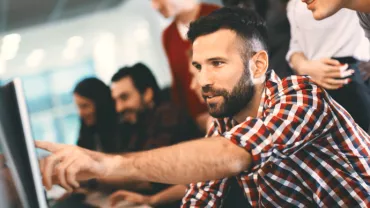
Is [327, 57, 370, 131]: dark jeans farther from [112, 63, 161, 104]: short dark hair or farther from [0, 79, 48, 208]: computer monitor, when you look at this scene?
[0, 79, 48, 208]: computer monitor

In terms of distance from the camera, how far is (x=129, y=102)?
0.94 metres

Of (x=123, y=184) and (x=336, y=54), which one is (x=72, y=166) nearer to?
(x=123, y=184)

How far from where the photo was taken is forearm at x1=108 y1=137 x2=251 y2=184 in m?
0.71

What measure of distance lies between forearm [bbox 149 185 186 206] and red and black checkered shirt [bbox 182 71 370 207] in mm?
134

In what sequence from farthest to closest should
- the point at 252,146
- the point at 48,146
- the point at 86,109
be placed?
the point at 86,109 → the point at 48,146 → the point at 252,146

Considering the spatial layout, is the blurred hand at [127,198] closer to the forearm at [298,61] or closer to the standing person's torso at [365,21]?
the forearm at [298,61]

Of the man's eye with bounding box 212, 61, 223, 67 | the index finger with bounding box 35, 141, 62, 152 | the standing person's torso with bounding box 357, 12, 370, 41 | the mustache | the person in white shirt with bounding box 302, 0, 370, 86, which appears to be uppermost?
the person in white shirt with bounding box 302, 0, 370, 86

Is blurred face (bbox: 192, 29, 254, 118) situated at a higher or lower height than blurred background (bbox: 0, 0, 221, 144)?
lower

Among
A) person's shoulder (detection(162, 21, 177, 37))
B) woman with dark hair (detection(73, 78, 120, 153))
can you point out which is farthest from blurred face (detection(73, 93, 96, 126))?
person's shoulder (detection(162, 21, 177, 37))

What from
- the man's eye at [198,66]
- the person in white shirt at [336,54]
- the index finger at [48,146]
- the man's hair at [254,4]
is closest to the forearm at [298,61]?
the person in white shirt at [336,54]

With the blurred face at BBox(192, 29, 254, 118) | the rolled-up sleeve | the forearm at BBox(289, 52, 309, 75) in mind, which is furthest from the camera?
the forearm at BBox(289, 52, 309, 75)

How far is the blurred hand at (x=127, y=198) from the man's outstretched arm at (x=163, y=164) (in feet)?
0.49

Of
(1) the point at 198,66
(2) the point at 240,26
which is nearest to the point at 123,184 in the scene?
(1) the point at 198,66

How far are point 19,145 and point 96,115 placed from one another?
194 millimetres
